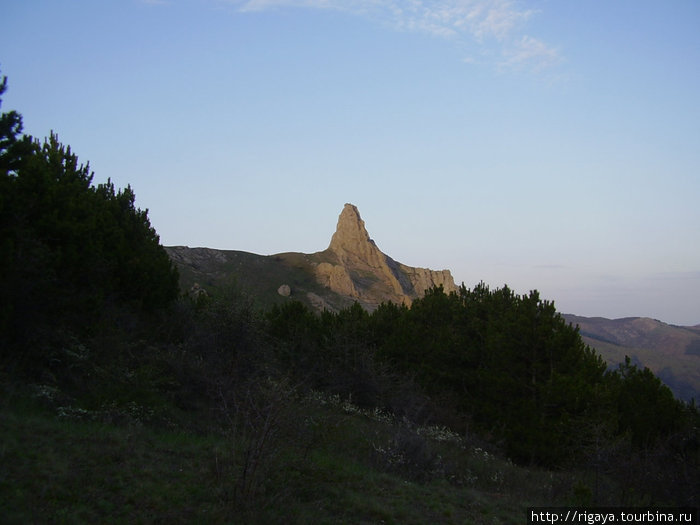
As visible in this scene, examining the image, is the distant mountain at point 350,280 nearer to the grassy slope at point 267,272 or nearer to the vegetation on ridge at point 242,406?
the grassy slope at point 267,272

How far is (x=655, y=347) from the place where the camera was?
11494 centimetres

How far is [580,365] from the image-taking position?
65.5ft

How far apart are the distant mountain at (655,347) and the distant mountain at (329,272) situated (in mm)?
33075

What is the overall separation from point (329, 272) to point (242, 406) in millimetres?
83209

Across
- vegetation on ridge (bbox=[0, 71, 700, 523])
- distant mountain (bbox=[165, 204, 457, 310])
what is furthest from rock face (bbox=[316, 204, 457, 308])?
vegetation on ridge (bbox=[0, 71, 700, 523])

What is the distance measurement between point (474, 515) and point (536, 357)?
47.2 feet

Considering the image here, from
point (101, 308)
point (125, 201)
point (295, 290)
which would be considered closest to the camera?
point (101, 308)

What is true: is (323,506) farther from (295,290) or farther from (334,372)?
(295,290)

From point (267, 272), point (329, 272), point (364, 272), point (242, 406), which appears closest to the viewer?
point (242, 406)

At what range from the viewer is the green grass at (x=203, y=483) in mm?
5582

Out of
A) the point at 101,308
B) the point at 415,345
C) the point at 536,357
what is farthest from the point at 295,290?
the point at 101,308

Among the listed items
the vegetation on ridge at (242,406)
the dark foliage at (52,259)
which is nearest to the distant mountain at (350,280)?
the vegetation on ridge at (242,406)

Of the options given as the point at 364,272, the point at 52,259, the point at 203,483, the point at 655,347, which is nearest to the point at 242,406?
the point at 203,483

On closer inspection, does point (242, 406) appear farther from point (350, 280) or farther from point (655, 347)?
point (655, 347)
